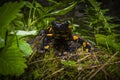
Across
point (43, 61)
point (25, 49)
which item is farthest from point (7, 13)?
point (43, 61)

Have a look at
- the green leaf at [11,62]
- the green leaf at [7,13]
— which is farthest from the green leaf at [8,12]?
the green leaf at [11,62]

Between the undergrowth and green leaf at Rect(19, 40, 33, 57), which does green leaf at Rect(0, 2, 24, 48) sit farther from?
green leaf at Rect(19, 40, 33, 57)

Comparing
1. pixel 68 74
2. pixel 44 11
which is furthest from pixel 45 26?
pixel 68 74

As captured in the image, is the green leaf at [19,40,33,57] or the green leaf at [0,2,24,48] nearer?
the green leaf at [0,2,24,48]

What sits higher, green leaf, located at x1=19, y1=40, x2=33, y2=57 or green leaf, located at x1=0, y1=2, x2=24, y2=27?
green leaf, located at x1=0, y1=2, x2=24, y2=27

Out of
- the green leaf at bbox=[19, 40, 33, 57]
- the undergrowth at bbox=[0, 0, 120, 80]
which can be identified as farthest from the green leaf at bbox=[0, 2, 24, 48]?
the green leaf at bbox=[19, 40, 33, 57]

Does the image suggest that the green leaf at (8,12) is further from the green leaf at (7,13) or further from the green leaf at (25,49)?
the green leaf at (25,49)

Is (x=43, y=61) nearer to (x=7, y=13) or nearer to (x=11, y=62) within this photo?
(x=11, y=62)

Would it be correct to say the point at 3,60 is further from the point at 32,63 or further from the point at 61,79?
the point at 61,79
